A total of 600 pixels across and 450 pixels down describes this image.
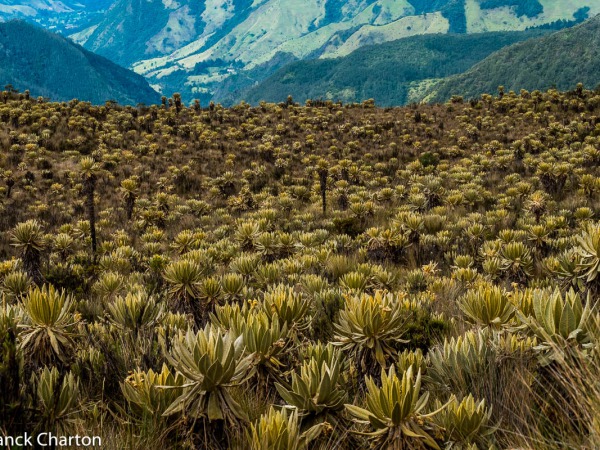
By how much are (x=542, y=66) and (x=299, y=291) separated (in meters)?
142

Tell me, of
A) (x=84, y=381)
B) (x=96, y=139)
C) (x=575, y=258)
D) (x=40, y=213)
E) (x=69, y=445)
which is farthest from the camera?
(x=96, y=139)

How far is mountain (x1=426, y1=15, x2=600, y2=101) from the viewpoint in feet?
356

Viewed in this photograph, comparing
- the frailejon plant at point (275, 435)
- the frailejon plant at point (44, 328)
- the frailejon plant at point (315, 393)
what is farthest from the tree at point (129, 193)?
the frailejon plant at point (275, 435)

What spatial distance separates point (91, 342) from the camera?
293 cm

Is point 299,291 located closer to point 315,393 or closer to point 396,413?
point 315,393

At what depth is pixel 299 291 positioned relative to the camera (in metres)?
4.61

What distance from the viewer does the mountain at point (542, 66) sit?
356ft

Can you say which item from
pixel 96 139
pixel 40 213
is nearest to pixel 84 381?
pixel 40 213

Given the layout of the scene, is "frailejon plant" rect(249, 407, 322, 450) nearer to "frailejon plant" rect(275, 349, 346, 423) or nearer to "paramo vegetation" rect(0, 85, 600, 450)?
"paramo vegetation" rect(0, 85, 600, 450)

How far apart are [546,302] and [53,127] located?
90.3 ft

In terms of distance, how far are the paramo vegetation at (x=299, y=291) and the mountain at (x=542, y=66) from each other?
105 meters

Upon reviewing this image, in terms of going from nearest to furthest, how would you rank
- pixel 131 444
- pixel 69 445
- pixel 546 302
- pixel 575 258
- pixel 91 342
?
pixel 69 445 < pixel 131 444 < pixel 546 302 < pixel 91 342 < pixel 575 258

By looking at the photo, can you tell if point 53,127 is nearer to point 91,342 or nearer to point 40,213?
point 40,213

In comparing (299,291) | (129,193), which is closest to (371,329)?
(299,291)
